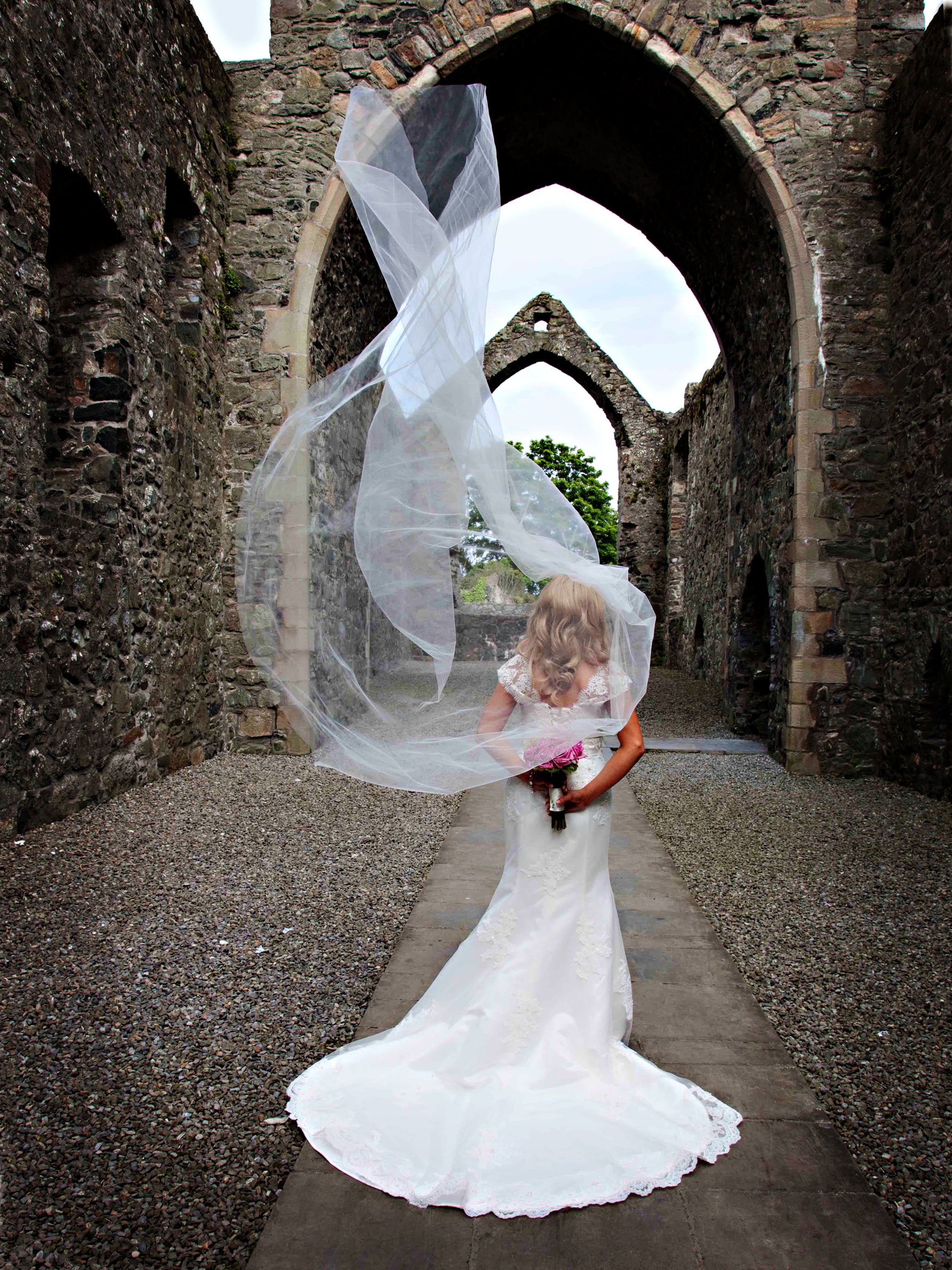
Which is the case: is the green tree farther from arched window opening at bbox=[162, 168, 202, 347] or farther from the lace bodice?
the lace bodice

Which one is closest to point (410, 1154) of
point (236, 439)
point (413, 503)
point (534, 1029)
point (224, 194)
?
point (534, 1029)

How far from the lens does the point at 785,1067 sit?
90.3 inches

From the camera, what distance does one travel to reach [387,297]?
349 inches

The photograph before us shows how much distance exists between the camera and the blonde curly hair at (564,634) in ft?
7.32

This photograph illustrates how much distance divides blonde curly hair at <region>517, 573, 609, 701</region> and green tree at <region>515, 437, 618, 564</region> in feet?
115

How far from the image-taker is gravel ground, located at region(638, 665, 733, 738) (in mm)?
9016

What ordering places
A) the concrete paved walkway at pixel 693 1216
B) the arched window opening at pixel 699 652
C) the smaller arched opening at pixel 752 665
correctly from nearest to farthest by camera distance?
the concrete paved walkway at pixel 693 1216 → the smaller arched opening at pixel 752 665 → the arched window opening at pixel 699 652

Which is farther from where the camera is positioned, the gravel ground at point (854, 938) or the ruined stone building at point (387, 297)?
the ruined stone building at point (387, 297)

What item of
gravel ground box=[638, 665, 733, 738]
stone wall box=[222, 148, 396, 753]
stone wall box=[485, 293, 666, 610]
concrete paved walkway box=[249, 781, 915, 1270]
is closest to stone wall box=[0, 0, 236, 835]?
stone wall box=[222, 148, 396, 753]

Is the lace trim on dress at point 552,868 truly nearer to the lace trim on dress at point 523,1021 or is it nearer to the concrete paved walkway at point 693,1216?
the lace trim on dress at point 523,1021

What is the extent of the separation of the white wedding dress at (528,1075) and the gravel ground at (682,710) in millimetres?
6525

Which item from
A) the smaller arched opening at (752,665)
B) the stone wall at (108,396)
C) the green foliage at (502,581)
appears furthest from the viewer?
the smaller arched opening at (752,665)

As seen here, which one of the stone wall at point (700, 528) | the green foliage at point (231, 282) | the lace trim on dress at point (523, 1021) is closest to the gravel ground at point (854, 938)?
the lace trim on dress at point (523, 1021)

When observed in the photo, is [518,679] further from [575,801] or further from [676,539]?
[676,539]
